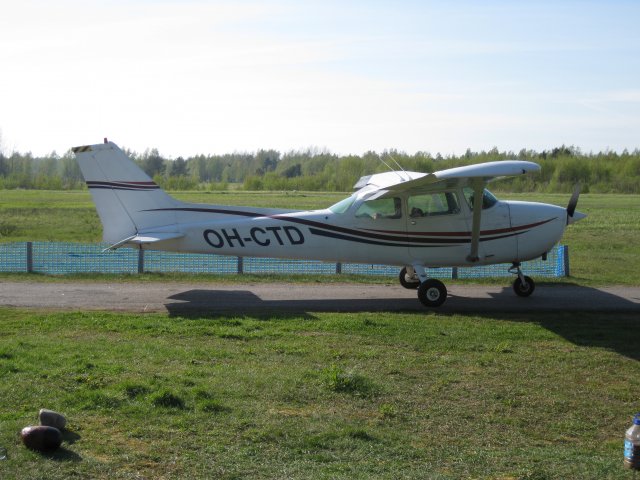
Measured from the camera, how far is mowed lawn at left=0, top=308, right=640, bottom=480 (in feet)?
21.3

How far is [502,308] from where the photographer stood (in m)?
14.6

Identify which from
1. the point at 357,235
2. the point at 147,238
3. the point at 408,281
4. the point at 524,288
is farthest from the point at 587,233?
the point at 147,238

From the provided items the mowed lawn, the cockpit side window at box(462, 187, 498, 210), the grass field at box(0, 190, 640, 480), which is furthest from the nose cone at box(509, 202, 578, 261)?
the mowed lawn

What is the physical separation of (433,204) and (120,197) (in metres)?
5.82

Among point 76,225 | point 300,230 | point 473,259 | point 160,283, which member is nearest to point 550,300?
point 473,259

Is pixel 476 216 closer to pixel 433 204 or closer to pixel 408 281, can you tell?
pixel 433 204

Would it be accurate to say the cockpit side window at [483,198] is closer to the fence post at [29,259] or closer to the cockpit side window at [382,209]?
the cockpit side window at [382,209]

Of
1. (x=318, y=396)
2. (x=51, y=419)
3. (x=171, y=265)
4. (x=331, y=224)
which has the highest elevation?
(x=331, y=224)

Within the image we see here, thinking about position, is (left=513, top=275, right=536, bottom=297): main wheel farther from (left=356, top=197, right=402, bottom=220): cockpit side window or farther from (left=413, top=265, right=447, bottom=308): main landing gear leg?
(left=356, top=197, right=402, bottom=220): cockpit side window

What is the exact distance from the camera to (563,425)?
25.4ft

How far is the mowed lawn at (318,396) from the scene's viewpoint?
21.3ft

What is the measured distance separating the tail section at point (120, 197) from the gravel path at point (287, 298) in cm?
133

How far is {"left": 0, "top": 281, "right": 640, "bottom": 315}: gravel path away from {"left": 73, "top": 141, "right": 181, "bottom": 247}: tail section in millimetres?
1328

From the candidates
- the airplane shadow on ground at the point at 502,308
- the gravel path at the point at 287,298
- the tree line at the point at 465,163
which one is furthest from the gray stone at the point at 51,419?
the tree line at the point at 465,163
